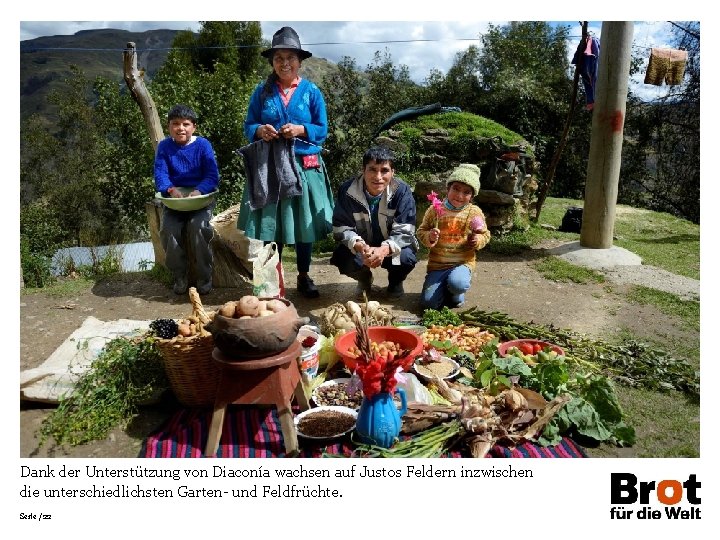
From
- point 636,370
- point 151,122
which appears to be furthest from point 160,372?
point 151,122

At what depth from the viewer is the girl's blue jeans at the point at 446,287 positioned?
4863mm

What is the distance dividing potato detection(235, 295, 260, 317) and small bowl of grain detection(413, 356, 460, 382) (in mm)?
1181

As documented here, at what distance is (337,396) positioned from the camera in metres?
3.40

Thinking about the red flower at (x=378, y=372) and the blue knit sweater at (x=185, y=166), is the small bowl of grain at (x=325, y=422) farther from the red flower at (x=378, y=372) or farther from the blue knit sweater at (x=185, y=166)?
the blue knit sweater at (x=185, y=166)

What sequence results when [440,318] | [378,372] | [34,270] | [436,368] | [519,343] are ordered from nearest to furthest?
1. [378,372]
2. [436,368]
3. [519,343]
4. [440,318]
5. [34,270]

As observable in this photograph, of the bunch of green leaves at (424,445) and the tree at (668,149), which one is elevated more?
the tree at (668,149)

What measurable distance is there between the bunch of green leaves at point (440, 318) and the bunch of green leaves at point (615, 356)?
0.11 m

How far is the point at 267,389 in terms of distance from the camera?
2.87 metres

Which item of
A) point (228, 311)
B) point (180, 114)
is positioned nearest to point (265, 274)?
point (228, 311)

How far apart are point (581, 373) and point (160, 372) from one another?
266cm

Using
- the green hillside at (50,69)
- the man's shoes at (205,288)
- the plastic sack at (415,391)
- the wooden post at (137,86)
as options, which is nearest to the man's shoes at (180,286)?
the man's shoes at (205,288)

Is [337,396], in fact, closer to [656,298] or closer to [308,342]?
[308,342]

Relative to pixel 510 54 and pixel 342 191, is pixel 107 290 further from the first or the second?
pixel 510 54

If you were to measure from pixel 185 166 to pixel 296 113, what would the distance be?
1.25m
